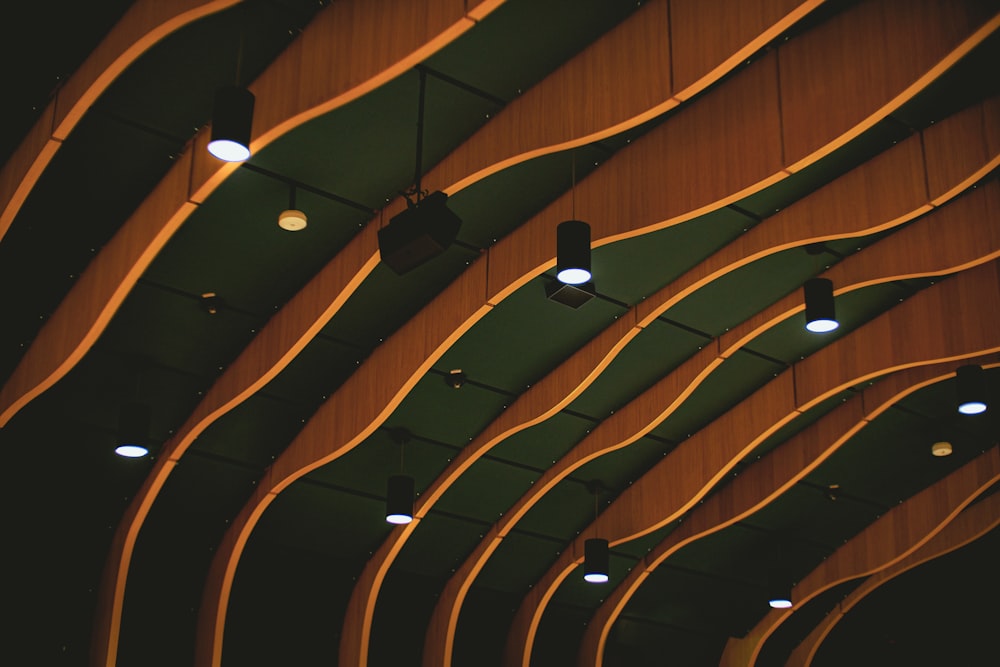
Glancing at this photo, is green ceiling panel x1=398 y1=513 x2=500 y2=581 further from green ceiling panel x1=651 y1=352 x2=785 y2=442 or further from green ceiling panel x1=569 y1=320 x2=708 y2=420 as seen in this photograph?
green ceiling panel x1=651 y1=352 x2=785 y2=442

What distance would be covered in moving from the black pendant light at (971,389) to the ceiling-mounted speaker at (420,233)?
8.25 m

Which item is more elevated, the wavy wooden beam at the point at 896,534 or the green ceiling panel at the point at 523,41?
the green ceiling panel at the point at 523,41

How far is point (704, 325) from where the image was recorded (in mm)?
14836

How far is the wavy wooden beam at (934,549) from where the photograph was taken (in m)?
20.4

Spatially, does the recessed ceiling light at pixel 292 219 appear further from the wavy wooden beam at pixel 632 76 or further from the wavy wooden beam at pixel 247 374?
the wavy wooden beam at pixel 632 76

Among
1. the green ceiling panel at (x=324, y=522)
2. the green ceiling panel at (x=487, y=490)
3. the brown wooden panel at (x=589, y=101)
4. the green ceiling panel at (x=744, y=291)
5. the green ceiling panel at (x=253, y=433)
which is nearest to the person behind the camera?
the brown wooden panel at (x=589, y=101)

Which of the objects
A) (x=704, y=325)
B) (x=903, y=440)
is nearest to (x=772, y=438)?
(x=903, y=440)

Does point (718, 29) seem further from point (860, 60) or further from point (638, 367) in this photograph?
point (638, 367)

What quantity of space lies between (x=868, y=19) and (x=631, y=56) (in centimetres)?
212

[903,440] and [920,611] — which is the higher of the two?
[903,440]

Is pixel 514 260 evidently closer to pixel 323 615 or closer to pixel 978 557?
pixel 323 615

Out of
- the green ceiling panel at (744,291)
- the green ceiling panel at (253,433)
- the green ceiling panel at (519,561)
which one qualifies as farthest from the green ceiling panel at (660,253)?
the green ceiling panel at (519,561)

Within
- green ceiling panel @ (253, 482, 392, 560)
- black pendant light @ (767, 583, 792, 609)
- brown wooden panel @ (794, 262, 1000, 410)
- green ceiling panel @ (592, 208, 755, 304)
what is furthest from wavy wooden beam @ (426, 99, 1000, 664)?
black pendant light @ (767, 583, 792, 609)

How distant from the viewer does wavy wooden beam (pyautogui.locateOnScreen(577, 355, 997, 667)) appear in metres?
16.2
